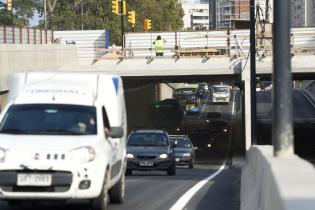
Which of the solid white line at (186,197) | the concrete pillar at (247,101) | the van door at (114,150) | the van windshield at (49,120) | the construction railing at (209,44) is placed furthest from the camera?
the construction railing at (209,44)

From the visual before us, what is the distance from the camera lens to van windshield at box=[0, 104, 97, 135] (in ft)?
40.9

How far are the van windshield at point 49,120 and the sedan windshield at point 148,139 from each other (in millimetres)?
15970

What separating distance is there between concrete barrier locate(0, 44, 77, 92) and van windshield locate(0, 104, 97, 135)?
23.0 meters

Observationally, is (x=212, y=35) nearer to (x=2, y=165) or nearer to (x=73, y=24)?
(x=73, y=24)

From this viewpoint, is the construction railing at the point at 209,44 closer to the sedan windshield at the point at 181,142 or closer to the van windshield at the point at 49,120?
the sedan windshield at the point at 181,142

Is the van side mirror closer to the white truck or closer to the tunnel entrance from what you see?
the tunnel entrance

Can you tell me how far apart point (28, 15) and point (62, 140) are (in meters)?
121

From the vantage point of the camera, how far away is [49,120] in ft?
41.6

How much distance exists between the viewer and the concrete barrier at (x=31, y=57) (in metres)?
36.5

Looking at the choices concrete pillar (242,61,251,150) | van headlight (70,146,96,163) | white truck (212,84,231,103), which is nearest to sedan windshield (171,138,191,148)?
concrete pillar (242,61,251,150)

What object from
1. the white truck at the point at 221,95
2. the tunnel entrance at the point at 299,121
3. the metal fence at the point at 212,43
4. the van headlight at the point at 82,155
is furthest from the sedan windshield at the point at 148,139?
the white truck at the point at 221,95

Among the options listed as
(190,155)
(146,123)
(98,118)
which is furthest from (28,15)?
(98,118)

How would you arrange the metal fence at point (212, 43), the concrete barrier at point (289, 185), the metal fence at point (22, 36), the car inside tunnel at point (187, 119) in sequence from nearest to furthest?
the concrete barrier at point (289, 185) → the metal fence at point (22, 36) → the metal fence at point (212, 43) → the car inside tunnel at point (187, 119)

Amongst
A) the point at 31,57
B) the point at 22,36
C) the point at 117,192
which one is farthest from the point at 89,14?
the point at 117,192
